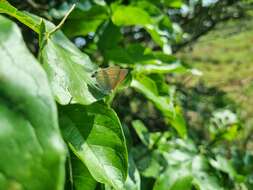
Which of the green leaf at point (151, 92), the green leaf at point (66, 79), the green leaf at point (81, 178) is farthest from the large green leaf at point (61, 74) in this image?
the green leaf at point (151, 92)

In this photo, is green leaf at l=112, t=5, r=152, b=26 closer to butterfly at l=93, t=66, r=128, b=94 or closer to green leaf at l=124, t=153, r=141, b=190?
green leaf at l=124, t=153, r=141, b=190

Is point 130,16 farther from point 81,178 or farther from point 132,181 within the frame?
point 81,178

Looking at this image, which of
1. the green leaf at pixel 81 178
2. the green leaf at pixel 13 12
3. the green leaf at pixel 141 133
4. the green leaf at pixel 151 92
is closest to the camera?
the green leaf at pixel 13 12

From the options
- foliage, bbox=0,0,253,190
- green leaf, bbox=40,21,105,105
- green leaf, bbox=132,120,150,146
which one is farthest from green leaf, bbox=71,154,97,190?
green leaf, bbox=132,120,150,146

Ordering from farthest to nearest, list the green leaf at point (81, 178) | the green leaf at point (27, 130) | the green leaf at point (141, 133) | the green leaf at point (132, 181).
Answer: the green leaf at point (141, 133) < the green leaf at point (132, 181) < the green leaf at point (81, 178) < the green leaf at point (27, 130)

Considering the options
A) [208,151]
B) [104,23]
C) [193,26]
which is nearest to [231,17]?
[193,26]

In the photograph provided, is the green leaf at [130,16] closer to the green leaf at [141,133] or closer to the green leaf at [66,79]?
the green leaf at [141,133]

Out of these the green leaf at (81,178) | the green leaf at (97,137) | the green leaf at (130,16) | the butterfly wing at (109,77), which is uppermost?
the butterfly wing at (109,77)

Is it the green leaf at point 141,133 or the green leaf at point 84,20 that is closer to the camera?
the green leaf at point 84,20
